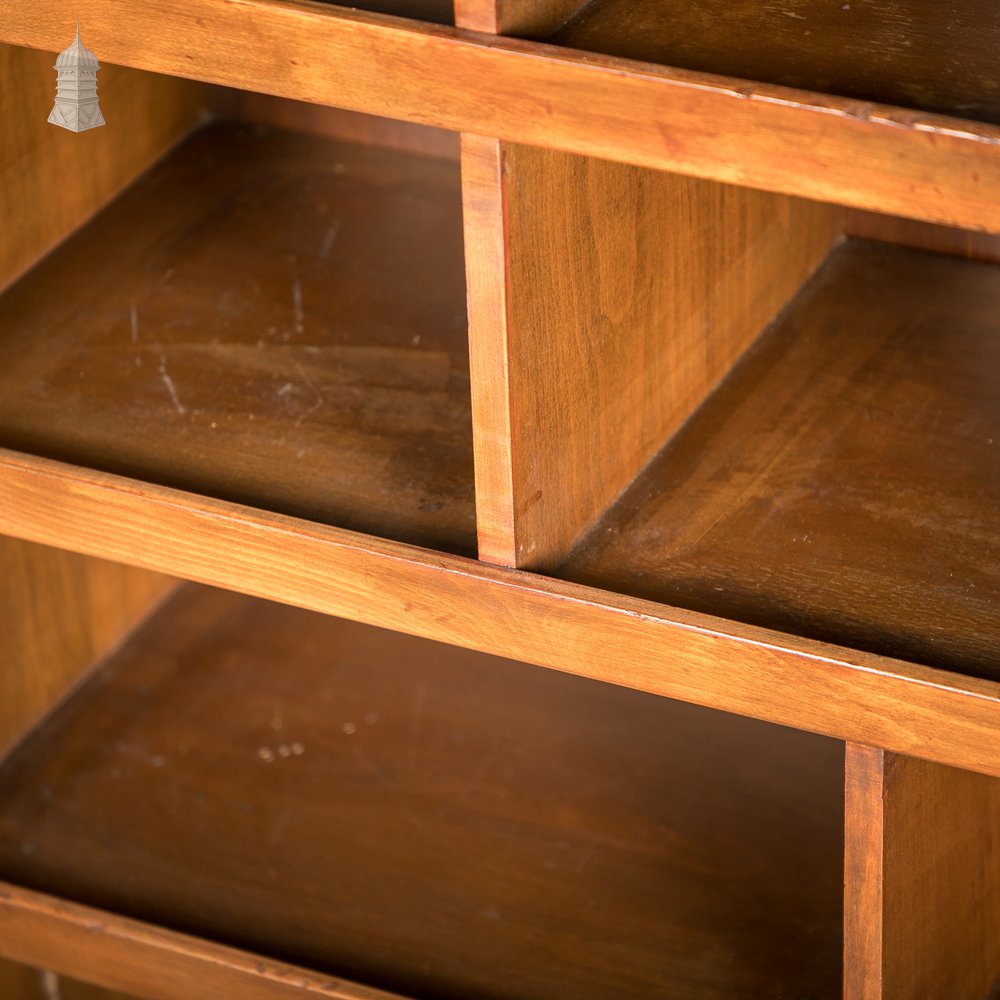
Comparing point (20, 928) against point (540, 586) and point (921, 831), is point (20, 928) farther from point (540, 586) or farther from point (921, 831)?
point (921, 831)

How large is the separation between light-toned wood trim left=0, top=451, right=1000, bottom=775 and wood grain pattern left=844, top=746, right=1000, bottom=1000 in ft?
0.19

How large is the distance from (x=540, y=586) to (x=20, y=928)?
0.58 metres

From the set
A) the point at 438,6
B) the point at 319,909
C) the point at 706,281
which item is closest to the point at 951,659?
the point at 706,281

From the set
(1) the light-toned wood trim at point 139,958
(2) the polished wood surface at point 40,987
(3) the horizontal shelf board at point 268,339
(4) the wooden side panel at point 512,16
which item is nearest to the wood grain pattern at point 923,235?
(3) the horizontal shelf board at point 268,339

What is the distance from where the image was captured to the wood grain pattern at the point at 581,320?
88cm

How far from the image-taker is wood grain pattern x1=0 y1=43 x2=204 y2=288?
131cm

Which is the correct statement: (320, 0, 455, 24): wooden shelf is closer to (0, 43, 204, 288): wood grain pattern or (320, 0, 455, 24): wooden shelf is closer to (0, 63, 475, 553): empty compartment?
(0, 63, 475, 553): empty compartment

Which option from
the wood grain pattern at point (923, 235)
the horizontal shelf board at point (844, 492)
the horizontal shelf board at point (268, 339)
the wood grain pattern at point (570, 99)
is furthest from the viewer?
the wood grain pattern at point (923, 235)

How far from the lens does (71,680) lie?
62.2 inches

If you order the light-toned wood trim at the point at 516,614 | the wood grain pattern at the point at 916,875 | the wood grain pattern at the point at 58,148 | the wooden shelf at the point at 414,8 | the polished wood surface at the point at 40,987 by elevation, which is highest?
the wooden shelf at the point at 414,8

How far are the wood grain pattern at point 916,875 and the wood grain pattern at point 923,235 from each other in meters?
0.42

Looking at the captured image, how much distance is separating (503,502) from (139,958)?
1.74ft

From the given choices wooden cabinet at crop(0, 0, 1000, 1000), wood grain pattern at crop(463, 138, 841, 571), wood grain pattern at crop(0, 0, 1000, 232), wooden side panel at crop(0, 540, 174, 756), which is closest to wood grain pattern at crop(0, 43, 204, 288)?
wooden cabinet at crop(0, 0, 1000, 1000)

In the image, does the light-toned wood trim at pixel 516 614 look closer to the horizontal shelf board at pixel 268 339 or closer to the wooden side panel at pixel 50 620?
the horizontal shelf board at pixel 268 339
